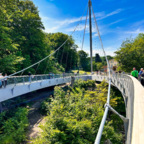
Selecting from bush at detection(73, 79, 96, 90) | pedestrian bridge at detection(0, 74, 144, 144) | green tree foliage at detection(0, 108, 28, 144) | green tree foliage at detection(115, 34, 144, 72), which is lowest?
green tree foliage at detection(0, 108, 28, 144)

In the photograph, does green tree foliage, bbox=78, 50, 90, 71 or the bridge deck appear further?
green tree foliage, bbox=78, 50, 90, 71

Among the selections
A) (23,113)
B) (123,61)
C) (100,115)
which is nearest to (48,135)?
(100,115)

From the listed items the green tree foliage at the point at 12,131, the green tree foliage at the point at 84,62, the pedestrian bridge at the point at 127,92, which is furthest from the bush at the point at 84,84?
the green tree foliage at the point at 84,62

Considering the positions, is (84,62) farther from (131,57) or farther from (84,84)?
(131,57)

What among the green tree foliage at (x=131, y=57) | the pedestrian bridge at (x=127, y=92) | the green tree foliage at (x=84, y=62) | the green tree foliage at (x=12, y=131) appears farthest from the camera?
the green tree foliage at (x=84, y=62)

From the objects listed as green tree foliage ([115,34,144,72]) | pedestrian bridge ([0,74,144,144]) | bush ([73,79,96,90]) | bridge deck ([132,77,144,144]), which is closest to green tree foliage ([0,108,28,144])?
pedestrian bridge ([0,74,144,144])

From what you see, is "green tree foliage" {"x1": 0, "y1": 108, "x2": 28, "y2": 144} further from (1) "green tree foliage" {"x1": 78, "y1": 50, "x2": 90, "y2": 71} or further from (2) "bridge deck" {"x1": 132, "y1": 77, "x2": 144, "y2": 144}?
(1) "green tree foliage" {"x1": 78, "y1": 50, "x2": 90, "y2": 71}

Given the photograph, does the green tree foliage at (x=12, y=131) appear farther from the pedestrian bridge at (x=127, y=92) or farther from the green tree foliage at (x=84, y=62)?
the green tree foliage at (x=84, y=62)

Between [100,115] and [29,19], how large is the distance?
17484 millimetres

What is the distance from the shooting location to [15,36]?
15.6 meters

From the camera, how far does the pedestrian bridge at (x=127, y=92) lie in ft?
5.75

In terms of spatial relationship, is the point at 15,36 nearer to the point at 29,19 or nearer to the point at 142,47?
the point at 29,19

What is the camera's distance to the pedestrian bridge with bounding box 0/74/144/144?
69.0 inches

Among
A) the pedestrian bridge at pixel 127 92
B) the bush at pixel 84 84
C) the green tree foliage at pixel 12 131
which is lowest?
the green tree foliage at pixel 12 131
